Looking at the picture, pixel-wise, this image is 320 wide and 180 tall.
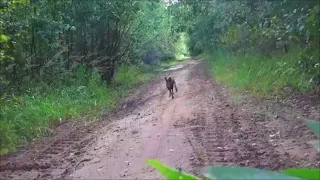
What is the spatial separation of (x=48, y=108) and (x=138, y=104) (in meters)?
3.06

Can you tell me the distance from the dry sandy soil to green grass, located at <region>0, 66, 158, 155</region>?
36 cm

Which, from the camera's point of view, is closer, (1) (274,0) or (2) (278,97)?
(1) (274,0)

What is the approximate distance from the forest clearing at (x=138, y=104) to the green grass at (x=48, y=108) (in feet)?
0.11

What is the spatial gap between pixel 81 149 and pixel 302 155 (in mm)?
3560

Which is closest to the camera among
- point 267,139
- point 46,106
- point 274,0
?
point 267,139

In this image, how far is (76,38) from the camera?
16500 millimetres

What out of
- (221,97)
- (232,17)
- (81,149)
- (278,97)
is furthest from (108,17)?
(81,149)

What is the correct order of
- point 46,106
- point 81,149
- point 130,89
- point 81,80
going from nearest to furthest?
point 81,149
point 46,106
point 81,80
point 130,89

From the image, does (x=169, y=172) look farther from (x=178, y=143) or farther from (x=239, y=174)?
(x=178, y=143)

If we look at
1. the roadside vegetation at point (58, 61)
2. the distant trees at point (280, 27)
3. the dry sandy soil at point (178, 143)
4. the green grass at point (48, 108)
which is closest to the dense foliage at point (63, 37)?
the roadside vegetation at point (58, 61)

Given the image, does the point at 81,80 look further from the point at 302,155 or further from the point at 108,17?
the point at 302,155

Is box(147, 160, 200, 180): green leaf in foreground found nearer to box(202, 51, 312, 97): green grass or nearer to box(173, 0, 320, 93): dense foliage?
box(173, 0, 320, 93): dense foliage

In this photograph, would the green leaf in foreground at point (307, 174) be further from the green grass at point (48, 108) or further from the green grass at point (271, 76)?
the green grass at point (271, 76)

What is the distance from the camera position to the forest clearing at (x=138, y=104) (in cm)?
619
